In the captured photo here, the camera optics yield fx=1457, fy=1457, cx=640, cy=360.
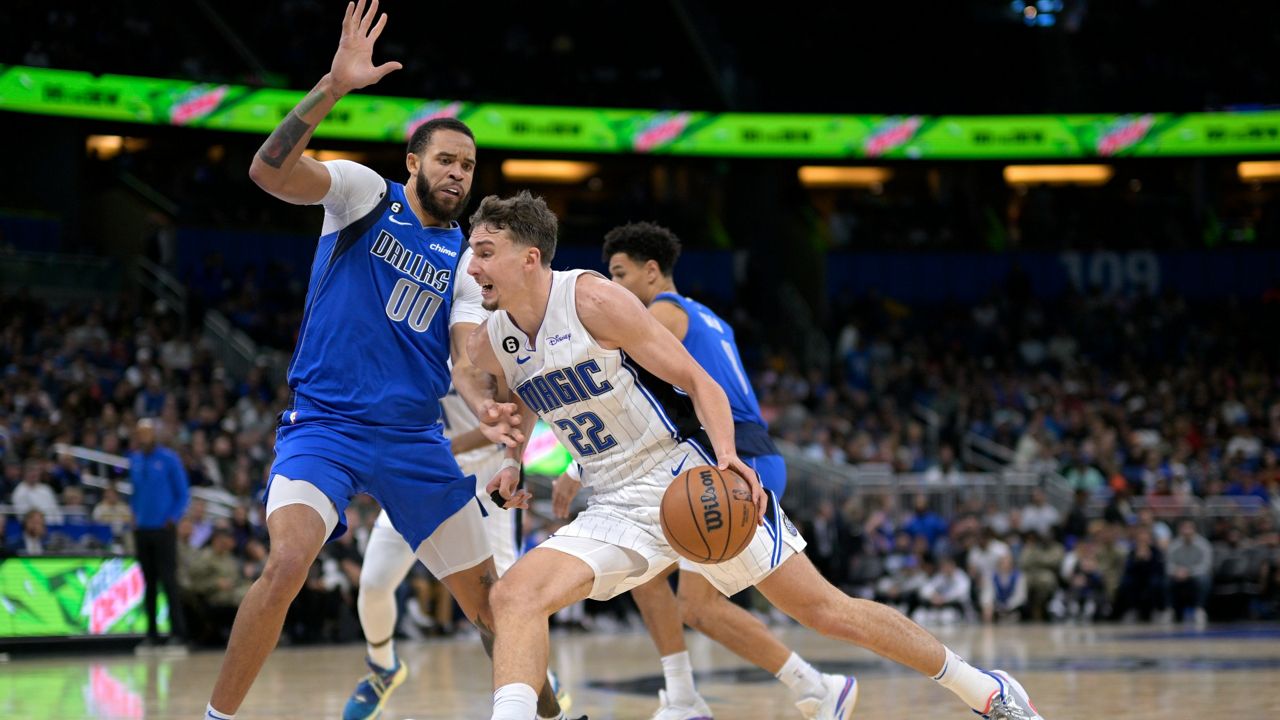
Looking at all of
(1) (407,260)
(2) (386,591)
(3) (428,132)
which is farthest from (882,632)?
(2) (386,591)

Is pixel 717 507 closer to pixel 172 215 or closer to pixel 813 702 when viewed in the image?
pixel 813 702

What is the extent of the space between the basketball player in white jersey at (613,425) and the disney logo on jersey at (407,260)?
513 millimetres

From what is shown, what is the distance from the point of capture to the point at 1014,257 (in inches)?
1213

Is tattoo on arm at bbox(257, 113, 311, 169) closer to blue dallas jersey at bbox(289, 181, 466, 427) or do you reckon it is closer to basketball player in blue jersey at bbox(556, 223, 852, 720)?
blue dallas jersey at bbox(289, 181, 466, 427)

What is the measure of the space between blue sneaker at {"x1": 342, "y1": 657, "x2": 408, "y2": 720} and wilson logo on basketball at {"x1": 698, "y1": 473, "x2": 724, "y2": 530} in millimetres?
2762

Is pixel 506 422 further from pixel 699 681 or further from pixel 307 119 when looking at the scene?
pixel 699 681

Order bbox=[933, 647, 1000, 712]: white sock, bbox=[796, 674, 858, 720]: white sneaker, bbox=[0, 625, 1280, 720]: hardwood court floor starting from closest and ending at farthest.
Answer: bbox=[933, 647, 1000, 712]: white sock, bbox=[796, 674, 858, 720]: white sneaker, bbox=[0, 625, 1280, 720]: hardwood court floor

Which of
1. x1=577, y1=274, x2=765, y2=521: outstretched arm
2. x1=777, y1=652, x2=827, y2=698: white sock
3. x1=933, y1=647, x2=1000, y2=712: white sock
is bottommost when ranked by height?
x1=777, y1=652, x2=827, y2=698: white sock

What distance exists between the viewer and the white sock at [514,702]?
452cm

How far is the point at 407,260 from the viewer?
5754 mm

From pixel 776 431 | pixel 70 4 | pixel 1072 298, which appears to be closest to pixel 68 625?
pixel 776 431

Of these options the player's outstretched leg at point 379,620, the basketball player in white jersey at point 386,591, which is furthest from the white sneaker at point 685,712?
the player's outstretched leg at point 379,620

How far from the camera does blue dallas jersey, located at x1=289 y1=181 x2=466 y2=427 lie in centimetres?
559

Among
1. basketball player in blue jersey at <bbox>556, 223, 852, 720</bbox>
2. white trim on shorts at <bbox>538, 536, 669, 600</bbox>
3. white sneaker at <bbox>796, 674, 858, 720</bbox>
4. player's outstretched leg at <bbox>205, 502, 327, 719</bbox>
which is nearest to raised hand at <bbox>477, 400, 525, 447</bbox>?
white trim on shorts at <bbox>538, 536, 669, 600</bbox>
